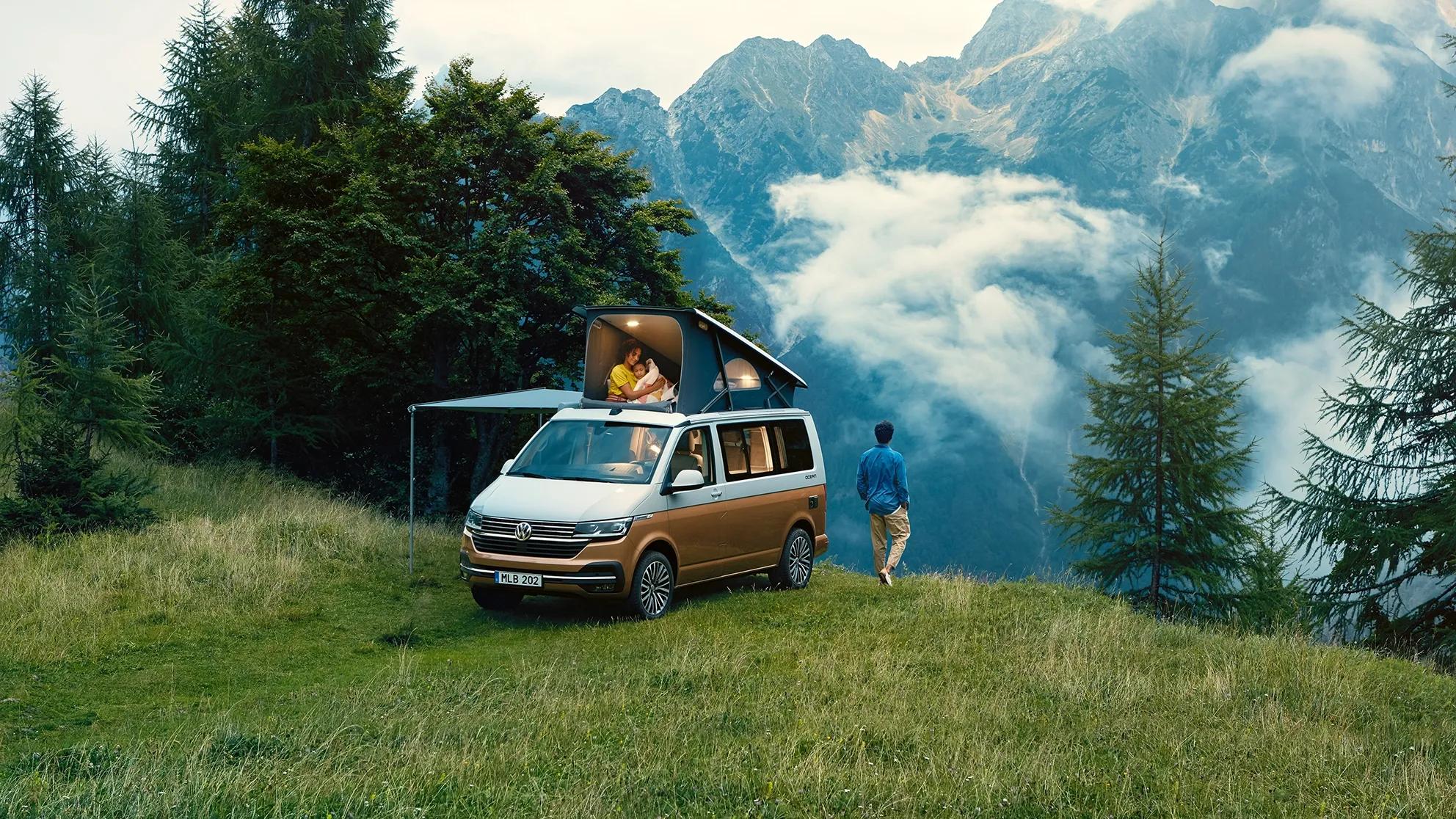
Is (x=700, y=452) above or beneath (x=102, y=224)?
beneath

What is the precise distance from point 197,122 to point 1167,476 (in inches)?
1279

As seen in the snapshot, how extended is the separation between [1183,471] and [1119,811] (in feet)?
60.2

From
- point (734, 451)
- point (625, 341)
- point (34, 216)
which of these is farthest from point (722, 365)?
point (34, 216)

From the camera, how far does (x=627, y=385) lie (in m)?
14.2

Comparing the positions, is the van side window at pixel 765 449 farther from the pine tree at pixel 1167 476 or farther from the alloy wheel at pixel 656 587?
the pine tree at pixel 1167 476

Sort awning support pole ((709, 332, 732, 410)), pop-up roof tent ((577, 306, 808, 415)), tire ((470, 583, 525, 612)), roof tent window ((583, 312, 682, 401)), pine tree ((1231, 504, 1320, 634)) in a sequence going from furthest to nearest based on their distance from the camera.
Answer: pine tree ((1231, 504, 1320, 634))
roof tent window ((583, 312, 682, 401))
awning support pole ((709, 332, 732, 410))
pop-up roof tent ((577, 306, 808, 415))
tire ((470, 583, 525, 612))

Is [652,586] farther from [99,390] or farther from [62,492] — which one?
[99,390]

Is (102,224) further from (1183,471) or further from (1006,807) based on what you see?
(1006,807)

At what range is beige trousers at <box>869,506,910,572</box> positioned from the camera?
48.3ft

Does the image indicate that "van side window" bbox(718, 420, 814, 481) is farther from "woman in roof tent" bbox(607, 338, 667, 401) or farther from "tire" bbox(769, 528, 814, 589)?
"woman in roof tent" bbox(607, 338, 667, 401)

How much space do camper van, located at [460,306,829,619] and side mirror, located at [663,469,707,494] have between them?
0.05ft

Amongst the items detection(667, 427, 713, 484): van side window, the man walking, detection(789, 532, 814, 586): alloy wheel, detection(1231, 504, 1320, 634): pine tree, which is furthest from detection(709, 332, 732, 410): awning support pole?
detection(1231, 504, 1320, 634): pine tree

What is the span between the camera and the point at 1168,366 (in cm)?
2267

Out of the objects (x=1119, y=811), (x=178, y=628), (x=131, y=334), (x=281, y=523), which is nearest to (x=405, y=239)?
(x=281, y=523)
